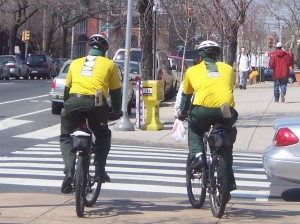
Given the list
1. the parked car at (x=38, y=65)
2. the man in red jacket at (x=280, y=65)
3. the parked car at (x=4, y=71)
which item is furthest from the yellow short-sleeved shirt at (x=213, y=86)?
the parked car at (x=38, y=65)

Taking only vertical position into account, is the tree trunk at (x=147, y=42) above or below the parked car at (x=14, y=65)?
above

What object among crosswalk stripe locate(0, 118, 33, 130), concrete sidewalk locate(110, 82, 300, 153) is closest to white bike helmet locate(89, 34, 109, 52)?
concrete sidewalk locate(110, 82, 300, 153)

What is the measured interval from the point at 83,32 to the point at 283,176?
80.6 metres

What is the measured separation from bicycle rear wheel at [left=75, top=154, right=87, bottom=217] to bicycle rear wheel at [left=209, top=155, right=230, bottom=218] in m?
1.34

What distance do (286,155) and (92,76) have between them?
297cm

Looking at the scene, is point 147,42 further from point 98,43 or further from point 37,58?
point 37,58

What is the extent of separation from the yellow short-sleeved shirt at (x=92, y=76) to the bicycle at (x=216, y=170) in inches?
46.4

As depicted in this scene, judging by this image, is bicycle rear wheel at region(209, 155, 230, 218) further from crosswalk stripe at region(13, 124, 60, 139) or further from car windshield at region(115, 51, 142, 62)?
car windshield at region(115, 51, 142, 62)

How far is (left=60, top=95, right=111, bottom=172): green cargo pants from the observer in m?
8.30

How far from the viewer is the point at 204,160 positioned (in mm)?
8547

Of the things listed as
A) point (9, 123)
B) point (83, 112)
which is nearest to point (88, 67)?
point (83, 112)

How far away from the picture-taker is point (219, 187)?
8289 millimetres

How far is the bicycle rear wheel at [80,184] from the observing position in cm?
808

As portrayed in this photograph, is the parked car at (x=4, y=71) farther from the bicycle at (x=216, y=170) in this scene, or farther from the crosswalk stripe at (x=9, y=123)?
the bicycle at (x=216, y=170)
